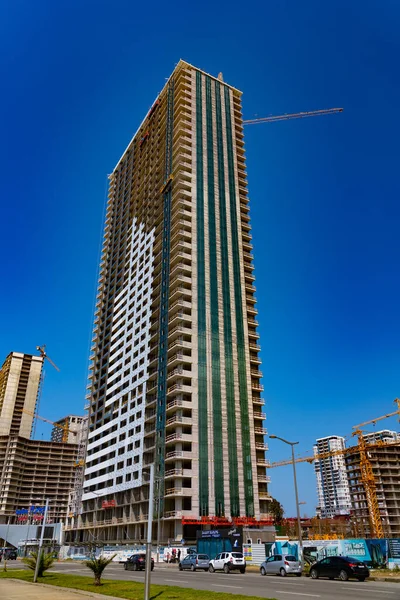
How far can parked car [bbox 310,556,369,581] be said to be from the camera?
3144 cm

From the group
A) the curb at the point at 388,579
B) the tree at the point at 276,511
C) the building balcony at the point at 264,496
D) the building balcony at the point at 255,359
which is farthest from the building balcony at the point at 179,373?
the tree at the point at 276,511

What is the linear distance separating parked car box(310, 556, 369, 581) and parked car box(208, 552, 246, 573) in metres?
10.0

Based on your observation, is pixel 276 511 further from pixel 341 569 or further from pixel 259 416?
pixel 341 569

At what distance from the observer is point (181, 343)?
80875mm

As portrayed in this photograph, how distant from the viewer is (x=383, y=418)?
150500 millimetres

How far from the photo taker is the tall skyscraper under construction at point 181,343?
7506 centimetres

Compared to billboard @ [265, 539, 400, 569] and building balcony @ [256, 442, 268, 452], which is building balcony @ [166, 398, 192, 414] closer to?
building balcony @ [256, 442, 268, 452]

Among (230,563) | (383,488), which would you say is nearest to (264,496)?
(230,563)

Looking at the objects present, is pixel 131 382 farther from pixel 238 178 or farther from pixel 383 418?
pixel 383 418

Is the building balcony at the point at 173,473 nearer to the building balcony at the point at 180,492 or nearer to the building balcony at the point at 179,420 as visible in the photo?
the building balcony at the point at 180,492

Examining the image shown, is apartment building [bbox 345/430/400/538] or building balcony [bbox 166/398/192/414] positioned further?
apartment building [bbox 345/430/400/538]

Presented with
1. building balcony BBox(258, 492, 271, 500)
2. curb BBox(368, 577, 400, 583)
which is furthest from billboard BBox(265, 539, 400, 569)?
building balcony BBox(258, 492, 271, 500)

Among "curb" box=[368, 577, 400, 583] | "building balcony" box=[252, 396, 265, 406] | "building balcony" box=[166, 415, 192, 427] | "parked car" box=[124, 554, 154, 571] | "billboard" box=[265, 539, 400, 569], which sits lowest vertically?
"curb" box=[368, 577, 400, 583]

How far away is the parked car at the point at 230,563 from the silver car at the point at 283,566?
4033 mm
